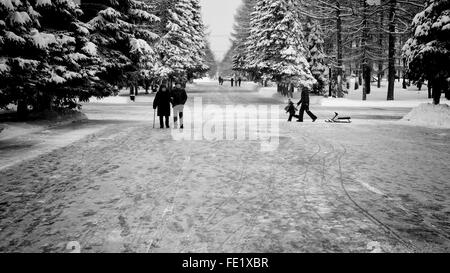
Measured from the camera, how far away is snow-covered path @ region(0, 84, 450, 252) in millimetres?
4469

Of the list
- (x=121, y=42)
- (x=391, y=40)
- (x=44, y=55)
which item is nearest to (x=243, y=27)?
(x=391, y=40)

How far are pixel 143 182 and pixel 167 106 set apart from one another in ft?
28.3

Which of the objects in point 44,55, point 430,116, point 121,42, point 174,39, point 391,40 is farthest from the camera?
point 174,39

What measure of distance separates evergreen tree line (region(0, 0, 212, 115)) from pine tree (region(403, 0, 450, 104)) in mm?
14530

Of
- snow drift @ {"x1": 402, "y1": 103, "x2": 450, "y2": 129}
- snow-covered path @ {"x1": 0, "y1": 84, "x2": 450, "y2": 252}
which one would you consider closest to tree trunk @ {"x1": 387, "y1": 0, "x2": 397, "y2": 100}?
snow drift @ {"x1": 402, "y1": 103, "x2": 450, "y2": 129}

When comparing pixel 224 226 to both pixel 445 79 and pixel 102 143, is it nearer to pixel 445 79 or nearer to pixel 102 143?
pixel 102 143

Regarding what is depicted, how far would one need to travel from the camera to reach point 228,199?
20.1ft

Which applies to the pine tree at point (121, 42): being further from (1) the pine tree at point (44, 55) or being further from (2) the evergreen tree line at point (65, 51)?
(1) the pine tree at point (44, 55)

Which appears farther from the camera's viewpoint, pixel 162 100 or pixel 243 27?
pixel 243 27

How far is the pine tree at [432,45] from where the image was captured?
724 inches

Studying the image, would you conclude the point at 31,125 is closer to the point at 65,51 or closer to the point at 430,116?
the point at 65,51

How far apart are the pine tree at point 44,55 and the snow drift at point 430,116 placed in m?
15.4

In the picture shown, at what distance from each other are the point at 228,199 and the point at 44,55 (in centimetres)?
1109

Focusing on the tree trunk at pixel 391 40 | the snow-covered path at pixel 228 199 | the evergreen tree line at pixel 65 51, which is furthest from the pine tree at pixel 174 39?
the snow-covered path at pixel 228 199
